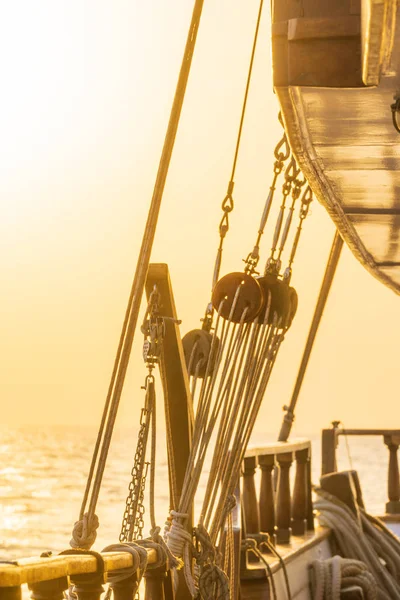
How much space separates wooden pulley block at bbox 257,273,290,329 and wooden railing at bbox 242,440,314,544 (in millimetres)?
1231

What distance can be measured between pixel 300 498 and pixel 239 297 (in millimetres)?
2681

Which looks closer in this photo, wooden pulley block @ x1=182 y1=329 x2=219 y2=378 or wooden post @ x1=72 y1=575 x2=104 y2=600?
wooden post @ x1=72 y1=575 x2=104 y2=600

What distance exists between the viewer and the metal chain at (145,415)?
4.19m

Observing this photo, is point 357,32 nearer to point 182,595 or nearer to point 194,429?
point 194,429

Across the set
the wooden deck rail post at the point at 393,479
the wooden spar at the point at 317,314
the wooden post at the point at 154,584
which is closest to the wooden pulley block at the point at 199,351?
the wooden post at the point at 154,584

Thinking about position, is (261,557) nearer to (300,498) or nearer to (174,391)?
(174,391)

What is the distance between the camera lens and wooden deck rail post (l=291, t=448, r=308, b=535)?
21.6 feet

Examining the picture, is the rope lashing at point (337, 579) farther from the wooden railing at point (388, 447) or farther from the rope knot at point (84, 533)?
the wooden railing at point (388, 447)

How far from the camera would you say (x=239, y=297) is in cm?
437

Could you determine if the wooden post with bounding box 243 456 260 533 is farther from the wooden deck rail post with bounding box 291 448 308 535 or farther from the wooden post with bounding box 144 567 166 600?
the wooden post with bounding box 144 567 166 600

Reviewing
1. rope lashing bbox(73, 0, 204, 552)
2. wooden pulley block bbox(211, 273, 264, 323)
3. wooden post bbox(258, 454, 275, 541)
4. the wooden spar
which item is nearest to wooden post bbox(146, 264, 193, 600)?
rope lashing bbox(73, 0, 204, 552)

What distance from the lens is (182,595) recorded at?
13.6 ft

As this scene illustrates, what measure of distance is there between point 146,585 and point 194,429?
751 mm

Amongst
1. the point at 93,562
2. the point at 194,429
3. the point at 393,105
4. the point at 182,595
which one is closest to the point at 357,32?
the point at 393,105
